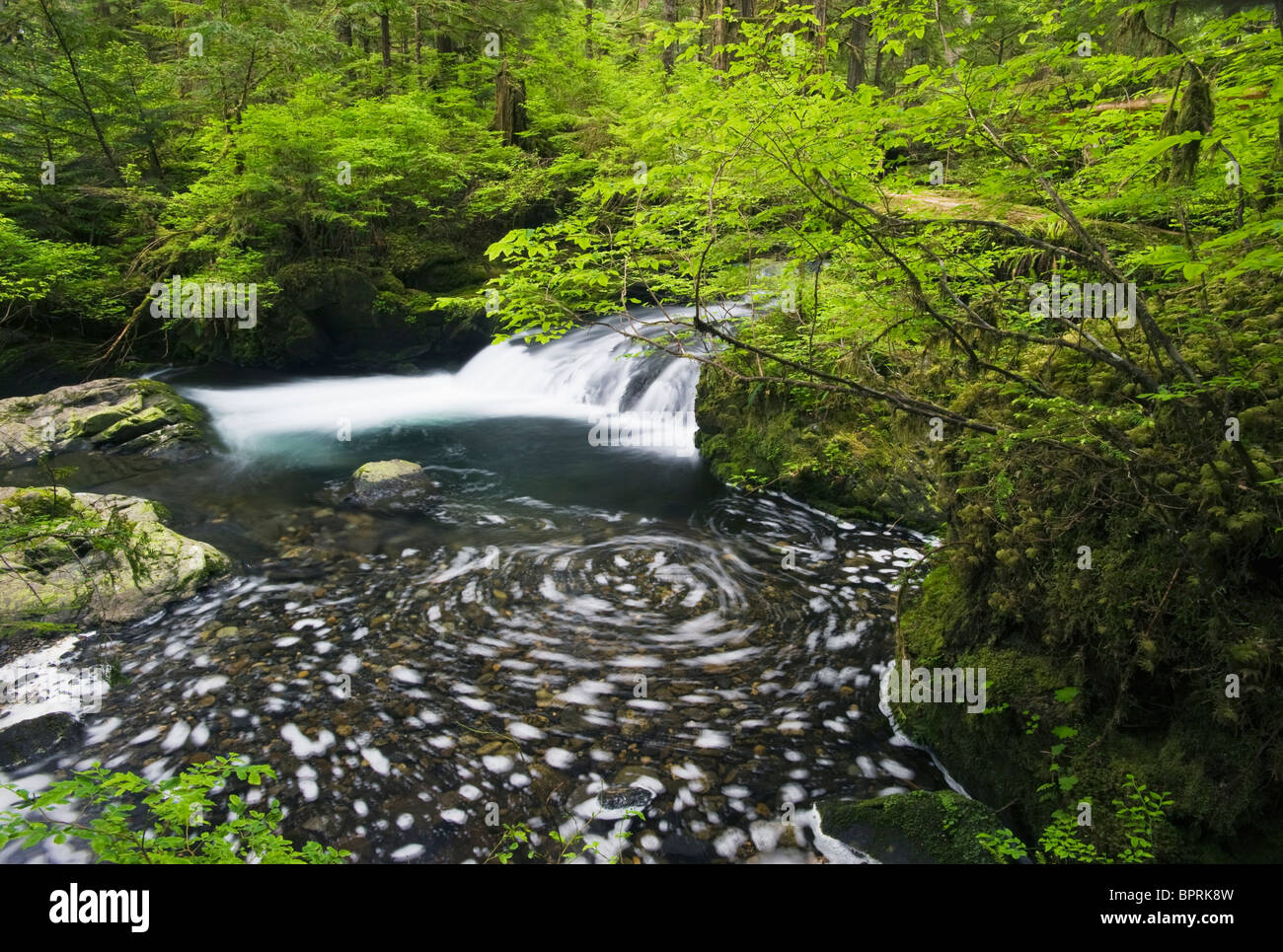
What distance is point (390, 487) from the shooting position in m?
9.29

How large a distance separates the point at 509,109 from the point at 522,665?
52.9ft

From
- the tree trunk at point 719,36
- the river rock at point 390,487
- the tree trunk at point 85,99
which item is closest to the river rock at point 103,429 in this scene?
the river rock at point 390,487

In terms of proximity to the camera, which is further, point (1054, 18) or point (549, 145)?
point (549, 145)

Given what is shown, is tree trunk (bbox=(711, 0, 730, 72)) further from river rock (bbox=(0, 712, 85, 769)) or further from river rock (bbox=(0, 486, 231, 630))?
river rock (bbox=(0, 712, 85, 769))

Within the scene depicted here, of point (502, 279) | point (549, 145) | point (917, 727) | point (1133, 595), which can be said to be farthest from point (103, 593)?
point (549, 145)

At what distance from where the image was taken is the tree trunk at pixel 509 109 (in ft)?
56.1

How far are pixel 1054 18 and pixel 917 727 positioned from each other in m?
4.42

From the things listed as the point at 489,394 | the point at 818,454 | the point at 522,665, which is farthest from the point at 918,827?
the point at 489,394

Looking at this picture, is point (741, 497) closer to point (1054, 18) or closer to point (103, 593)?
point (1054, 18)

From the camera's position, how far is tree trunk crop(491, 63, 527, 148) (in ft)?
56.1

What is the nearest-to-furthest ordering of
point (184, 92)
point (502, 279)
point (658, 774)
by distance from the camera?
1. point (502, 279)
2. point (658, 774)
3. point (184, 92)

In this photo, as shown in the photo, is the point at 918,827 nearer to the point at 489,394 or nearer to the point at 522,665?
the point at 522,665

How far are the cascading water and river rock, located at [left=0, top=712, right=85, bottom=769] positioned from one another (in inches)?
5.5

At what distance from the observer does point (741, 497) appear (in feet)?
30.7
